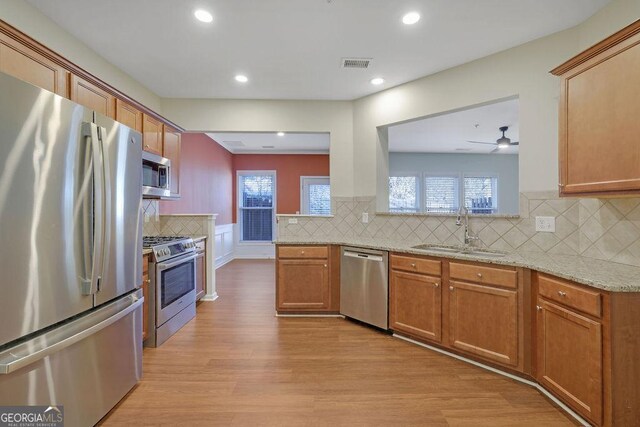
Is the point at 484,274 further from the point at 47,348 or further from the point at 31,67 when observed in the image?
the point at 31,67

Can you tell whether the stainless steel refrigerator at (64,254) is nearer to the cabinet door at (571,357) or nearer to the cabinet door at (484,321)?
the cabinet door at (484,321)

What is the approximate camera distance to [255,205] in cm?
773

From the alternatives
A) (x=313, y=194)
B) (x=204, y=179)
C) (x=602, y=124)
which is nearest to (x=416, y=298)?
(x=602, y=124)

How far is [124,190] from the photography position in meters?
1.94

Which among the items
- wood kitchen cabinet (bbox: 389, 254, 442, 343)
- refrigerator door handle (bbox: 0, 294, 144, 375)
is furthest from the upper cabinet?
refrigerator door handle (bbox: 0, 294, 144, 375)

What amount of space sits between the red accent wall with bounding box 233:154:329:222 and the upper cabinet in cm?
586

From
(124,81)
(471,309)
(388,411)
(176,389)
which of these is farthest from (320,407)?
(124,81)

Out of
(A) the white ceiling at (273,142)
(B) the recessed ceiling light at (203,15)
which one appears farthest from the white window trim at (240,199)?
(B) the recessed ceiling light at (203,15)

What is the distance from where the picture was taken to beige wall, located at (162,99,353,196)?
3.94 meters

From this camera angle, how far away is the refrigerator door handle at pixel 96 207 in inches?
64.2

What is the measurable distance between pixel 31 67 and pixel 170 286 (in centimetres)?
202

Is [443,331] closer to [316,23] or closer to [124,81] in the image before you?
[316,23]

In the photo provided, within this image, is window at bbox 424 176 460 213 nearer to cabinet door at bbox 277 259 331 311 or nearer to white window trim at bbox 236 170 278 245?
white window trim at bbox 236 170 278 245

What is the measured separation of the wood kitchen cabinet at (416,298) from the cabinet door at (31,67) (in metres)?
2.92
